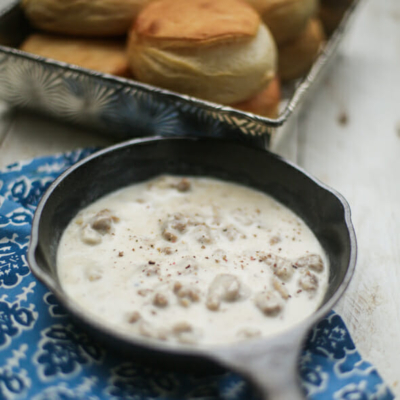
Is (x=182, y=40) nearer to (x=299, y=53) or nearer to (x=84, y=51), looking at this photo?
(x=84, y=51)

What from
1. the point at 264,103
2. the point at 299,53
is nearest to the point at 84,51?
the point at 264,103

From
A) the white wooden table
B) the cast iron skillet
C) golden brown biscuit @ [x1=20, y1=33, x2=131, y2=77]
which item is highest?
golden brown biscuit @ [x1=20, y1=33, x2=131, y2=77]

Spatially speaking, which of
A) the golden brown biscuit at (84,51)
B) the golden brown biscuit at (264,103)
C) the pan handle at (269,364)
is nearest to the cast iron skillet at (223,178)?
the pan handle at (269,364)

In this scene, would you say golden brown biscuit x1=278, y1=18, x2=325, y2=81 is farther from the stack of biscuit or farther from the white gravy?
the white gravy

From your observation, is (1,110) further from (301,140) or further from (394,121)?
(394,121)

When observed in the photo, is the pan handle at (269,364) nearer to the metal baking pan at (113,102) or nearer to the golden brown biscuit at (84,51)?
the metal baking pan at (113,102)

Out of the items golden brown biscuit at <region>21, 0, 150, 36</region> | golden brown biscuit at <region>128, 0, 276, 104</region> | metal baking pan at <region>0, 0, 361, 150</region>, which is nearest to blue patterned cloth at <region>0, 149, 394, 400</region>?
metal baking pan at <region>0, 0, 361, 150</region>
